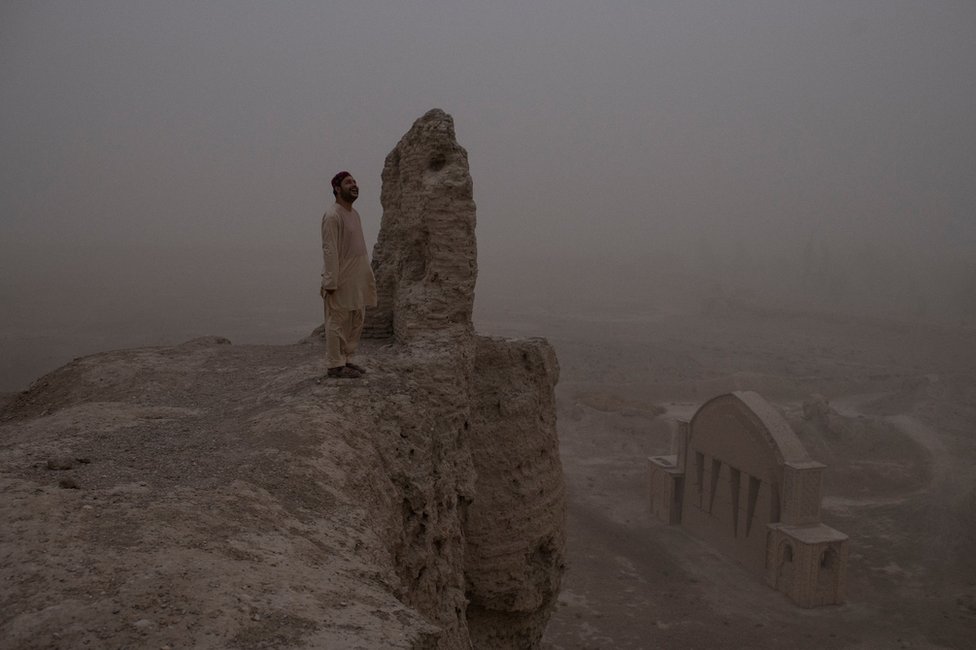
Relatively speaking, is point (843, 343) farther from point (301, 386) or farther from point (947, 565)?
point (301, 386)

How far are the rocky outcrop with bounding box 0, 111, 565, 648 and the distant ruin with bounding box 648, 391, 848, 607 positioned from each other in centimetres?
1120

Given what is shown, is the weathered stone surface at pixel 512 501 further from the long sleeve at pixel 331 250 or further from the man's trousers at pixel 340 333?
the long sleeve at pixel 331 250

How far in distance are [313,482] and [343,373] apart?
6.47ft

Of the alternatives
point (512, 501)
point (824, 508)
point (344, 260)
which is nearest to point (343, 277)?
A: point (344, 260)

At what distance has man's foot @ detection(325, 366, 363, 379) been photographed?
6.64 metres

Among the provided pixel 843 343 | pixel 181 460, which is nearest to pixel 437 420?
pixel 181 460

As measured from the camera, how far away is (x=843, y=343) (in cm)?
5900

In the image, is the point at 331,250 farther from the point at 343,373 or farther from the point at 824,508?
the point at 824,508

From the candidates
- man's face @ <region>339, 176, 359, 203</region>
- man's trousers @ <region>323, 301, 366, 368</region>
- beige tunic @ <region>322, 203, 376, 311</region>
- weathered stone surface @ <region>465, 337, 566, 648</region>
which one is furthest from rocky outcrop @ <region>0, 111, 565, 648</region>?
man's face @ <region>339, 176, 359, 203</region>

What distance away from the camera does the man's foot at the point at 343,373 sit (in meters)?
6.64

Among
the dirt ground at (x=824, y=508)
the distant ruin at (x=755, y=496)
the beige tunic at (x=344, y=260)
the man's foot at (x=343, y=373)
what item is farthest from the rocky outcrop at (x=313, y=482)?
the distant ruin at (x=755, y=496)

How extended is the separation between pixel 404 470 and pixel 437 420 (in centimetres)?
95

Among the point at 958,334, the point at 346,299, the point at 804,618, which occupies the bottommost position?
the point at 804,618

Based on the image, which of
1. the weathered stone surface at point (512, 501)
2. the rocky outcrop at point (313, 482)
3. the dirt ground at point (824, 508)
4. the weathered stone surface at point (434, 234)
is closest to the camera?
the rocky outcrop at point (313, 482)
